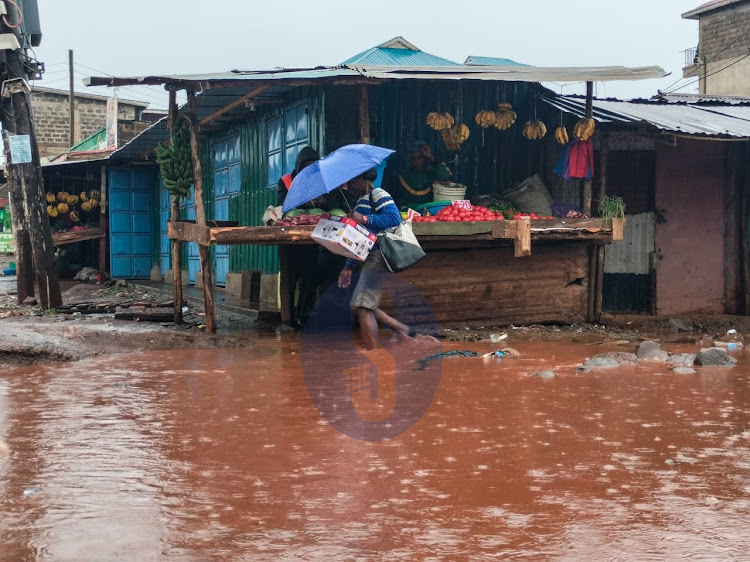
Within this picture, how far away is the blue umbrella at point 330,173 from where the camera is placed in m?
6.93

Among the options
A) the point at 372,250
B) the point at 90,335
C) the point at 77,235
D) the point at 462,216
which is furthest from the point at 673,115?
the point at 77,235

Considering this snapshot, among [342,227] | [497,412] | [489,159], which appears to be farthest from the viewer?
[489,159]

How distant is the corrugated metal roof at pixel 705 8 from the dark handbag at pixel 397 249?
77.0ft

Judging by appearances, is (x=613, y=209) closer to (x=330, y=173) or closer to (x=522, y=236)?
(x=522, y=236)

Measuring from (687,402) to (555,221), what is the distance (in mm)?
3997

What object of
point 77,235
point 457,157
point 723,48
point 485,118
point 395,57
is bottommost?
point 77,235

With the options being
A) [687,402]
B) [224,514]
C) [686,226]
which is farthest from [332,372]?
[686,226]

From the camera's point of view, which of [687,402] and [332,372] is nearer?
[687,402]

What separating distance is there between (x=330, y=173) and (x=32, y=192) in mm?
6278

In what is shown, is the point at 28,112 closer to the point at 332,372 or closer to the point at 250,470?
the point at 332,372

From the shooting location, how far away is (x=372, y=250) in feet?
25.4

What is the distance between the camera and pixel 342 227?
7.48 metres

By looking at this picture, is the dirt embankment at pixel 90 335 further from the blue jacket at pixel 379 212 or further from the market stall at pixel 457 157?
the blue jacket at pixel 379 212

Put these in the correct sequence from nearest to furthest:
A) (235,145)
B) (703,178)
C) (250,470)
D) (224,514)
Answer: (224,514) < (250,470) < (703,178) < (235,145)
